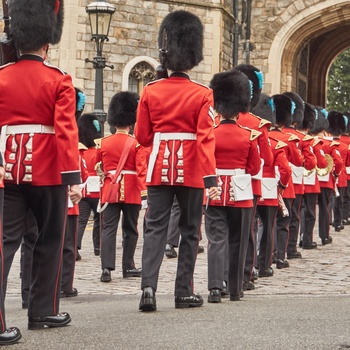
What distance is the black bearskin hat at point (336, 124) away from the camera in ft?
59.4

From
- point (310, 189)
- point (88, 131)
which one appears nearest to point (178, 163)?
point (88, 131)

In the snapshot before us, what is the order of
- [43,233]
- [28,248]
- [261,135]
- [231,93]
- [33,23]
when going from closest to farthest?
[43,233], [33,23], [28,248], [231,93], [261,135]

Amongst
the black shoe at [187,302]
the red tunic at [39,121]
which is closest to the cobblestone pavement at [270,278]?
the black shoe at [187,302]

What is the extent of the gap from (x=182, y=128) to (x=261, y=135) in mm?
1502

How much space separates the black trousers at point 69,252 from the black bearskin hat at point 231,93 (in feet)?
4.40

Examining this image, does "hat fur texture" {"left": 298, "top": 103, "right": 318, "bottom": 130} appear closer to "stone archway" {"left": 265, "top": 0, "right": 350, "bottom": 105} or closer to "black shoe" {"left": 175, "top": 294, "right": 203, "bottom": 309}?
"black shoe" {"left": 175, "top": 294, "right": 203, "bottom": 309}

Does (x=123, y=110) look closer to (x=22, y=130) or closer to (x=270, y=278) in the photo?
(x=270, y=278)

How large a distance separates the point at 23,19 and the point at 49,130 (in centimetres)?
61

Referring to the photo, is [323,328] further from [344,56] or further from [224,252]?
[344,56]

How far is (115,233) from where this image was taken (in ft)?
34.0

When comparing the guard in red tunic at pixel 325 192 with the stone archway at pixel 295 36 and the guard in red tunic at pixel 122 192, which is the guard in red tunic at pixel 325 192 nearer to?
the guard in red tunic at pixel 122 192

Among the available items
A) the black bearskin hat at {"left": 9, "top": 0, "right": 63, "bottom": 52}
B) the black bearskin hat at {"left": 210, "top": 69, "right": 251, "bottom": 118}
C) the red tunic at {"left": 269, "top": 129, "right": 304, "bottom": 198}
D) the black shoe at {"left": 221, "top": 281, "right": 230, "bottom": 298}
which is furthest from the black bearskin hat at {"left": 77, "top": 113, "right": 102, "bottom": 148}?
the black bearskin hat at {"left": 9, "top": 0, "right": 63, "bottom": 52}

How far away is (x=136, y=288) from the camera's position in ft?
31.4

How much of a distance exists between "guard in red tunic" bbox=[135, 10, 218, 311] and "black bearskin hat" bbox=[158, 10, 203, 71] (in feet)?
0.37
